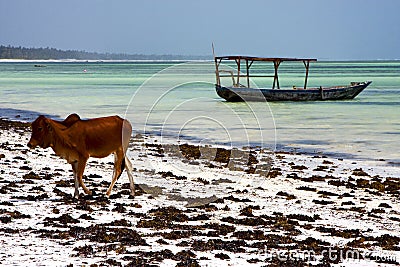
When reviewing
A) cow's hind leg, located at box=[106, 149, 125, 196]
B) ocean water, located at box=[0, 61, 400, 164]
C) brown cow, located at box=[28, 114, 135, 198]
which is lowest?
ocean water, located at box=[0, 61, 400, 164]

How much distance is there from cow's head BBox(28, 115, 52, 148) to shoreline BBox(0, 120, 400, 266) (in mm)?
1067

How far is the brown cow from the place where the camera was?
36.0 ft

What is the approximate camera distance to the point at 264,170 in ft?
57.0

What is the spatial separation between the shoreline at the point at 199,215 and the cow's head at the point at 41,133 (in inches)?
42.0

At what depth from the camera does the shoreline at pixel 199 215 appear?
8305mm

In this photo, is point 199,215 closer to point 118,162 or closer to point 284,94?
point 118,162

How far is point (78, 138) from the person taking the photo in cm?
1108

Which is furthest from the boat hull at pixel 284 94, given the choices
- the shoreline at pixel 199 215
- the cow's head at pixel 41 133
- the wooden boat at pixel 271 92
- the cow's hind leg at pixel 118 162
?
the cow's head at pixel 41 133

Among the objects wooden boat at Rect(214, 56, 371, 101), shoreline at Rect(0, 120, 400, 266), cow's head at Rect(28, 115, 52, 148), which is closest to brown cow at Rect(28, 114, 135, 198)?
cow's head at Rect(28, 115, 52, 148)

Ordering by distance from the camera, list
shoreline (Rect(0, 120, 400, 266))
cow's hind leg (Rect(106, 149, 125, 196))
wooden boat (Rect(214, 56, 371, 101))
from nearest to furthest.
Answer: shoreline (Rect(0, 120, 400, 266))
cow's hind leg (Rect(106, 149, 125, 196))
wooden boat (Rect(214, 56, 371, 101))

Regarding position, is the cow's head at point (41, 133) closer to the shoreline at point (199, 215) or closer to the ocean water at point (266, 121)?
the shoreline at point (199, 215)

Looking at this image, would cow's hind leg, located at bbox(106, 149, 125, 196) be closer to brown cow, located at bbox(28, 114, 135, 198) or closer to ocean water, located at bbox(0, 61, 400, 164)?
brown cow, located at bbox(28, 114, 135, 198)

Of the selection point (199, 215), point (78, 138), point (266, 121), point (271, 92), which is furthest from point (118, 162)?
point (271, 92)

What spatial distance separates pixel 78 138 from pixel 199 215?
2565 mm
